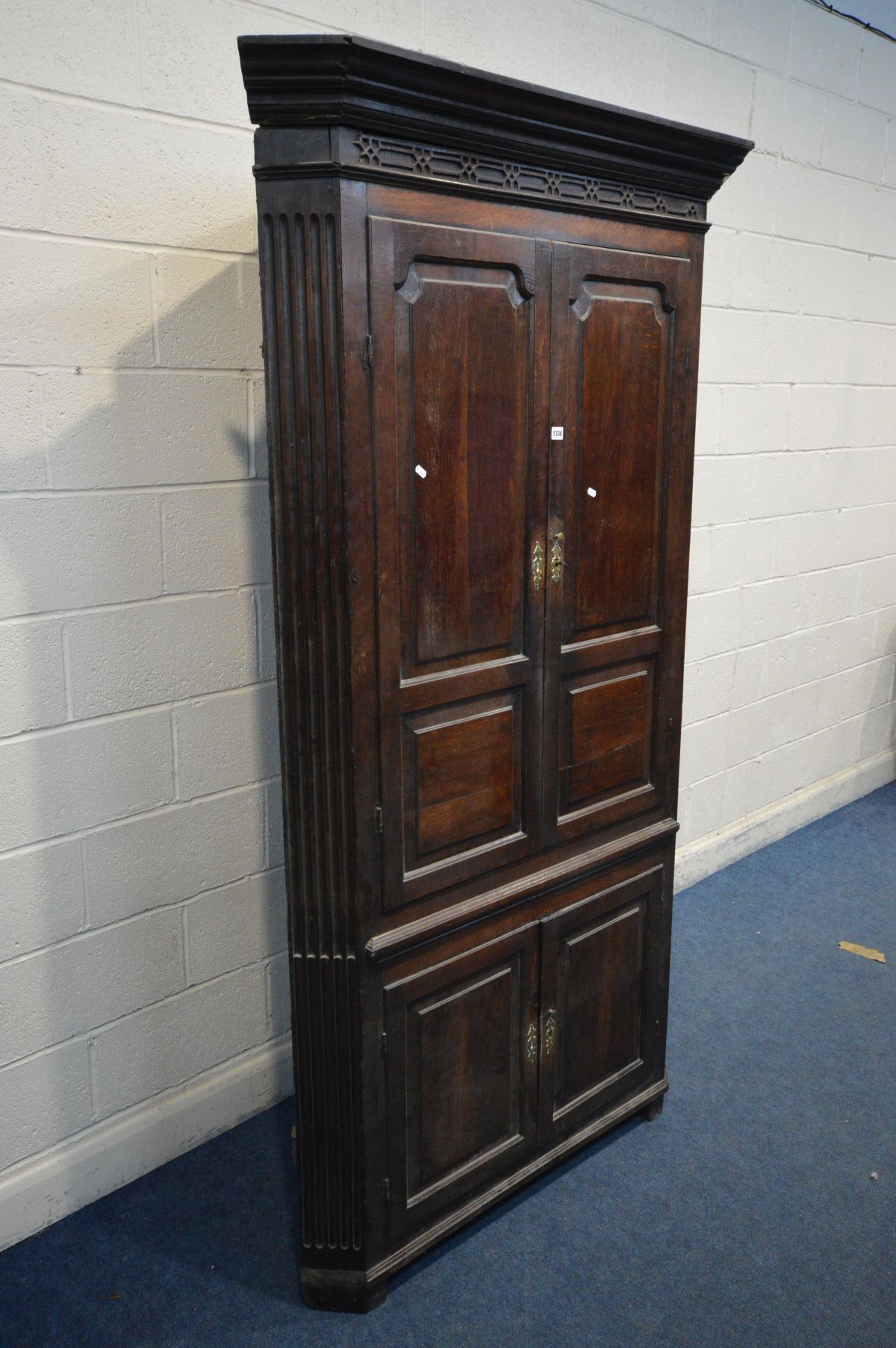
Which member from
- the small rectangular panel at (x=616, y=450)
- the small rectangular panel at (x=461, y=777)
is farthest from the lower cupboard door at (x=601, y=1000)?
the small rectangular panel at (x=616, y=450)

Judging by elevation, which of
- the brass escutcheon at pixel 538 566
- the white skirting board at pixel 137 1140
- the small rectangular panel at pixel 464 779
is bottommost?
the white skirting board at pixel 137 1140

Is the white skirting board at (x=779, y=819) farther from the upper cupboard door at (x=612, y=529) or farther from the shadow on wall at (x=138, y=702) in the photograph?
the shadow on wall at (x=138, y=702)

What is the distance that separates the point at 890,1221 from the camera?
1976mm

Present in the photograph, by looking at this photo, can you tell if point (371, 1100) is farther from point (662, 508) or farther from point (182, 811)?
point (662, 508)

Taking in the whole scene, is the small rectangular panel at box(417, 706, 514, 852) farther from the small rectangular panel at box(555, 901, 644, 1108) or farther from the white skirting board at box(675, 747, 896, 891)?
the white skirting board at box(675, 747, 896, 891)

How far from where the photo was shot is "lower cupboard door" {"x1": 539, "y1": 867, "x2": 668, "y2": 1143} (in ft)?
6.54

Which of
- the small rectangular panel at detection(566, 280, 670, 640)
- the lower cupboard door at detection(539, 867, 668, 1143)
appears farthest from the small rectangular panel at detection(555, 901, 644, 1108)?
the small rectangular panel at detection(566, 280, 670, 640)

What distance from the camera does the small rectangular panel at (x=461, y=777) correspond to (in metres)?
1.69

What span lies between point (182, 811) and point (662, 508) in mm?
1142

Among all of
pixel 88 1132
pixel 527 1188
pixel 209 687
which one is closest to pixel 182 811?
pixel 209 687

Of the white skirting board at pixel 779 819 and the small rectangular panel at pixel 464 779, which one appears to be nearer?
the small rectangular panel at pixel 464 779

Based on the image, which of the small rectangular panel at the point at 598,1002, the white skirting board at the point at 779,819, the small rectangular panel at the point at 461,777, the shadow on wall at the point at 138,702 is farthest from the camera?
the white skirting board at the point at 779,819

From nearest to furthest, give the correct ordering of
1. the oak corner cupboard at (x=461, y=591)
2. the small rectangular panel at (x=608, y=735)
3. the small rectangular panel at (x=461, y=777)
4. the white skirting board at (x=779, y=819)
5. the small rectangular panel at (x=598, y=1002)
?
the oak corner cupboard at (x=461, y=591), the small rectangular panel at (x=461, y=777), the small rectangular panel at (x=608, y=735), the small rectangular panel at (x=598, y=1002), the white skirting board at (x=779, y=819)

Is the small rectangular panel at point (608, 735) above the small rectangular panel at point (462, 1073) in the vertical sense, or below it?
above
